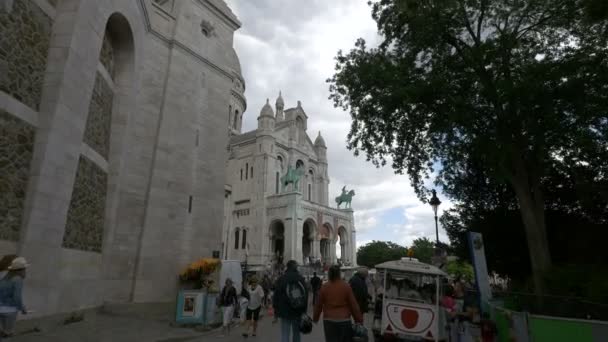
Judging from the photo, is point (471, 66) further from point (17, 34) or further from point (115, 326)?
point (115, 326)

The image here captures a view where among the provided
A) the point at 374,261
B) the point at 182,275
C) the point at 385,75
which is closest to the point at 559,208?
the point at 385,75

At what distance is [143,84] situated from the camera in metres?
13.7

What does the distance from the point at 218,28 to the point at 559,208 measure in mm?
18515

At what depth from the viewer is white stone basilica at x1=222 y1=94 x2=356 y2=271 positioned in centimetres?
3869

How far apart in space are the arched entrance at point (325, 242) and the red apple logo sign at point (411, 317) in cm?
3367

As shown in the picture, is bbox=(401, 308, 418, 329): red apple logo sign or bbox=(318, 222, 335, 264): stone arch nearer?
bbox=(401, 308, 418, 329): red apple logo sign

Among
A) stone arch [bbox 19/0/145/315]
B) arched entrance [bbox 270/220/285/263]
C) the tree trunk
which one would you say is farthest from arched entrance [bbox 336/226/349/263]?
stone arch [bbox 19/0/145/315]

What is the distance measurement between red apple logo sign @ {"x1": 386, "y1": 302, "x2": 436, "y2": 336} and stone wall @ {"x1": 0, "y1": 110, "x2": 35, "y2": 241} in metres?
7.83

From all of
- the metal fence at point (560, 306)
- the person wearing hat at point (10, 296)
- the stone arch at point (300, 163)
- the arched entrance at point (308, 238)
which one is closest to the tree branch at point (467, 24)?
the metal fence at point (560, 306)

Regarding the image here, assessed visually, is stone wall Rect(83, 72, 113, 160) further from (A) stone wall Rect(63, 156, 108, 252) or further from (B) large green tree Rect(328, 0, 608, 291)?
(B) large green tree Rect(328, 0, 608, 291)

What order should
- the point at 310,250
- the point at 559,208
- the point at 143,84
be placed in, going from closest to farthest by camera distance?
the point at 143,84, the point at 559,208, the point at 310,250

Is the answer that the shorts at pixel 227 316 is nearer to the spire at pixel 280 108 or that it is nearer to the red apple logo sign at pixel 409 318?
the red apple logo sign at pixel 409 318

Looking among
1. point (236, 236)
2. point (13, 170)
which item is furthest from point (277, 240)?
point (13, 170)

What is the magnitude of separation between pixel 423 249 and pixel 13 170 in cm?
8434
